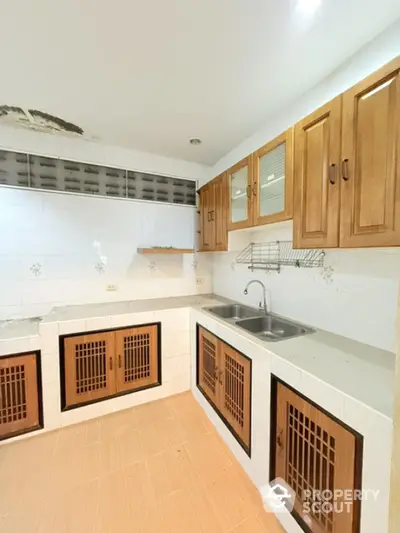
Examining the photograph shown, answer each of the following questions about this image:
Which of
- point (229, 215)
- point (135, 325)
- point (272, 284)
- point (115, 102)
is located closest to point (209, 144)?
point (229, 215)

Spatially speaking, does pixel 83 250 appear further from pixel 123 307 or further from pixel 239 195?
pixel 239 195

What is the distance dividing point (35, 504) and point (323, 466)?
152cm

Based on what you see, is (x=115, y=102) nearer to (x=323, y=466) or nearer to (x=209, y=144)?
Result: (x=209, y=144)

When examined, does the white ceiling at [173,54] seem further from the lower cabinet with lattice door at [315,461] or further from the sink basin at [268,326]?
the lower cabinet with lattice door at [315,461]

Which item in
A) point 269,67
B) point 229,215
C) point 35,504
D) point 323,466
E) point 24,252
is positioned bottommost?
point 35,504

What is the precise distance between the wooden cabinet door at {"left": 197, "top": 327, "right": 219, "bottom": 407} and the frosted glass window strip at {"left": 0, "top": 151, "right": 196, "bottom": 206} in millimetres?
1600

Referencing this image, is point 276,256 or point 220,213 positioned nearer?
point 276,256

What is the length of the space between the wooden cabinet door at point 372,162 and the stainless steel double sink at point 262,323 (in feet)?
2.73

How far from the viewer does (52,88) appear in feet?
5.21

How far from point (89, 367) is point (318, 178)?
2153mm

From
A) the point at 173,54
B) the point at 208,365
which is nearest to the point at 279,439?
the point at 208,365

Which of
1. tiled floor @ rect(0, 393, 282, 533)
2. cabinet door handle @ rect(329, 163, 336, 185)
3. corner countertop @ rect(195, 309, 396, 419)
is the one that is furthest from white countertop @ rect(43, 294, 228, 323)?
cabinet door handle @ rect(329, 163, 336, 185)

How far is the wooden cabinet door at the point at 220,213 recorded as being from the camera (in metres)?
2.23

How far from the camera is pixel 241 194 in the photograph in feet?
6.66
